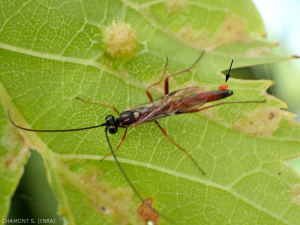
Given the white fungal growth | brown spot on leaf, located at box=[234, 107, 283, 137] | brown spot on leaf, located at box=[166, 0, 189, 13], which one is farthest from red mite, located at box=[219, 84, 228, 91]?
the white fungal growth

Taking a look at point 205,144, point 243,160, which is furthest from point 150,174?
point 243,160

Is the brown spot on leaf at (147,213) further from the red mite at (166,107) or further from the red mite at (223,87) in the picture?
the red mite at (223,87)

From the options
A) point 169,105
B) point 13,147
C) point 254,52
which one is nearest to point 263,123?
point 254,52

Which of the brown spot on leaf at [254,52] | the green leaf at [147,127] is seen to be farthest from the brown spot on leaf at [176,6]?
the brown spot on leaf at [254,52]

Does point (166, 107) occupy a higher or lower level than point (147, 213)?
higher

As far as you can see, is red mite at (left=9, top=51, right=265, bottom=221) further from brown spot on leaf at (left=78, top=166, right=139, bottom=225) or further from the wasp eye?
brown spot on leaf at (left=78, top=166, right=139, bottom=225)

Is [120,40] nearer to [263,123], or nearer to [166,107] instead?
[166,107]
